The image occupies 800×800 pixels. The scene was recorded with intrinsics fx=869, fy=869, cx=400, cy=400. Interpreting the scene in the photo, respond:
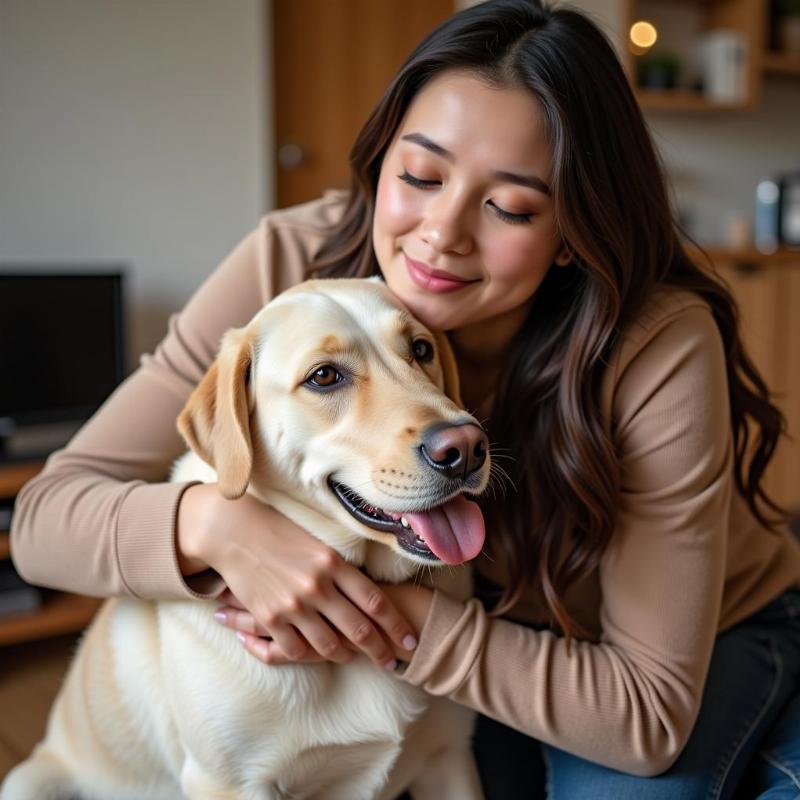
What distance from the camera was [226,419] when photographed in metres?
1.01

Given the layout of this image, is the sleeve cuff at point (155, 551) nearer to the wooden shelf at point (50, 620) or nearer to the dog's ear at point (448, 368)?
the dog's ear at point (448, 368)

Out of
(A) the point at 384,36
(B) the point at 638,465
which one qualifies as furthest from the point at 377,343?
(A) the point at 384,36

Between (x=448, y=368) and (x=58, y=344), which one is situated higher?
(x=448, y=368)

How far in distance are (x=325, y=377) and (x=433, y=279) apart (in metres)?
0.21

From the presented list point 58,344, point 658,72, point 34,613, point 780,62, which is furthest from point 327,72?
point 34,613

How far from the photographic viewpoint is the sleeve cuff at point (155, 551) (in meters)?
1.09

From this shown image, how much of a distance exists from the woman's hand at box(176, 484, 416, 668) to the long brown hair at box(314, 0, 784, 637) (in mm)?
232

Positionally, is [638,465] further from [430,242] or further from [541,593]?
[430,242]

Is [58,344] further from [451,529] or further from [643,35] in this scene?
[643,35]

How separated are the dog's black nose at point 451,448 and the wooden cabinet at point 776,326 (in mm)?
3292

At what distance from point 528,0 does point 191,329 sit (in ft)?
2.21

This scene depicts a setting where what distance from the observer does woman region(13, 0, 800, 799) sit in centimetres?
107

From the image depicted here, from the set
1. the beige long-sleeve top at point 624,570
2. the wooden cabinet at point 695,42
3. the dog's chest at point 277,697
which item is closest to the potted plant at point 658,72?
the wooden cabinet at point 695,42

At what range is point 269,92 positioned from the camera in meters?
3.42
